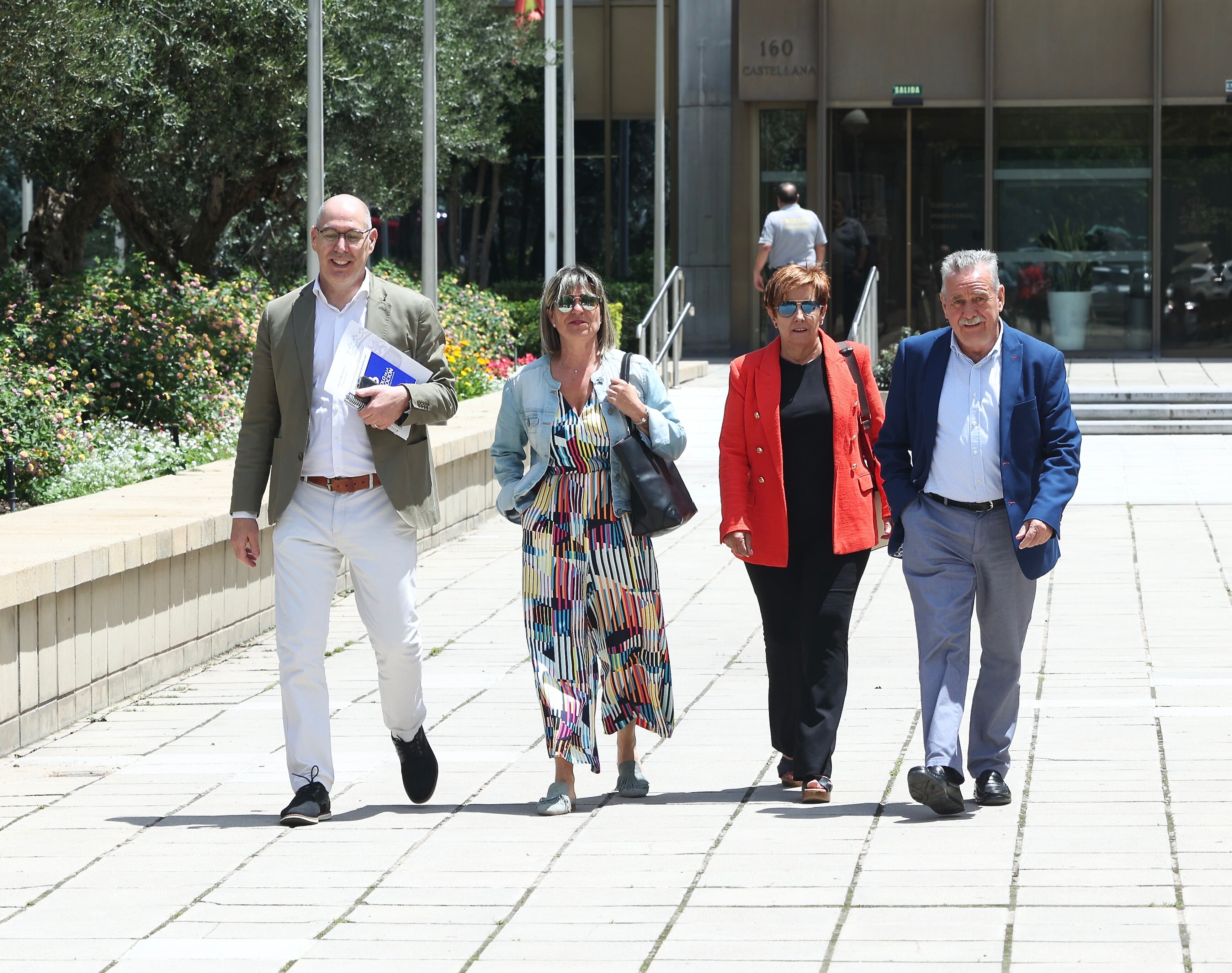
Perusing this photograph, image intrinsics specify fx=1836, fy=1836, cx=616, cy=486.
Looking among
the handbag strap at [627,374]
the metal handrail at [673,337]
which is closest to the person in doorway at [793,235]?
the metal handrail at [673,337]

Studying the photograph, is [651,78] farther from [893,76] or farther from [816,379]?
[816,379]

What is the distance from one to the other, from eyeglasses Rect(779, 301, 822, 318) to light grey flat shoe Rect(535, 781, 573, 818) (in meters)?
1.64

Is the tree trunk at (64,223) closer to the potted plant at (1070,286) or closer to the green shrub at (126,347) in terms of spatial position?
the green shrub at (126,347)

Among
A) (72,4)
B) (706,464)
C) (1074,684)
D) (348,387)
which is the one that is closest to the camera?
(348,387)

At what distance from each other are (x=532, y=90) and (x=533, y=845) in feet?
66.3

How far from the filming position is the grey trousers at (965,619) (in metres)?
5.58

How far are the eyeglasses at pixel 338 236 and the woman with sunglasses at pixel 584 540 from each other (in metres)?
0.62

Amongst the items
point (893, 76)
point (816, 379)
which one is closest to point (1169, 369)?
point (893, 76)

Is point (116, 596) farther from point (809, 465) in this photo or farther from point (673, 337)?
point (673, 337)

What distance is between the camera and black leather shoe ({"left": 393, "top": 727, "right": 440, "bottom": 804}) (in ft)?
19.1

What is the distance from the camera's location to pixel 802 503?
5.83m

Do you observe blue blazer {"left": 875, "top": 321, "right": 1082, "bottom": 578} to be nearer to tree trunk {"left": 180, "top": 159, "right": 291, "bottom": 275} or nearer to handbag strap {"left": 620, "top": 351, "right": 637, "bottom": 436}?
handbag strap {"left": 620, "top": 351, "right": 637, "bottom": 436}

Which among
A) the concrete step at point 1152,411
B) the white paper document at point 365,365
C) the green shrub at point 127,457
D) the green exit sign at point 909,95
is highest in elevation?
the green exit sign at point 909,95

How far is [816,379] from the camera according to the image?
19.3 feet
